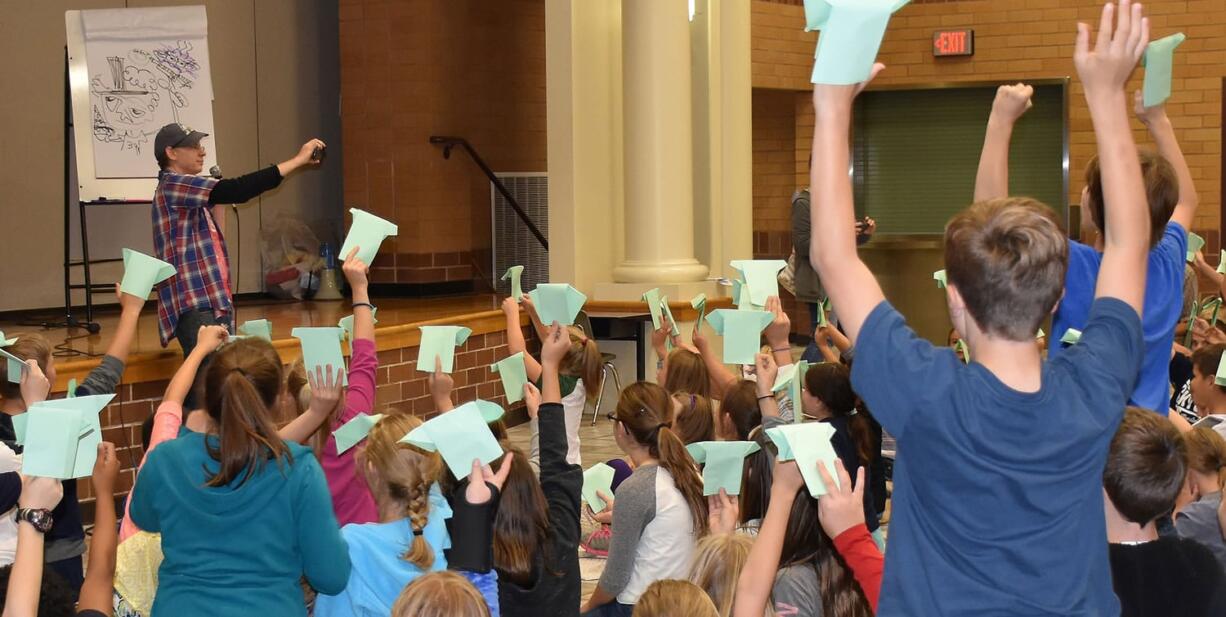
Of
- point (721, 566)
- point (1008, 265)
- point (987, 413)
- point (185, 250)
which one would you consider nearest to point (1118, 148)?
point (1008, 265)

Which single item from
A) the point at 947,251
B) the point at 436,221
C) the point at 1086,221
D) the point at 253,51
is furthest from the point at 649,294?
the point at 253,51

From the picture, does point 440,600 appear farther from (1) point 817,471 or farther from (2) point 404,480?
(1) point 817,471

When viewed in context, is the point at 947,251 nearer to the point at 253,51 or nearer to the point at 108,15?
the point at 108,15

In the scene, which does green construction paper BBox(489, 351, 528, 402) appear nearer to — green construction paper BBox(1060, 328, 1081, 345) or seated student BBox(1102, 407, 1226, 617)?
green construction paper BBox(1060, 328, 1081, 345)

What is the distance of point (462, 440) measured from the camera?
2553 millimetres

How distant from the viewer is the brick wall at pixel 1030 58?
10570mm

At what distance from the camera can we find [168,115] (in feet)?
23.0

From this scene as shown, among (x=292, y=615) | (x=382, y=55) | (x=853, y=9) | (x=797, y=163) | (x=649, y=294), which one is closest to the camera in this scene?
(x=853, y=9)

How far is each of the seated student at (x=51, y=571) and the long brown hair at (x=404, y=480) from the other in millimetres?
590

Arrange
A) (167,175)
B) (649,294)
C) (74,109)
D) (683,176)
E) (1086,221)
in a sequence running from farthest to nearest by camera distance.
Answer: (683,176)
(74,109)
(167,175)
(649,294)
(1086,221)

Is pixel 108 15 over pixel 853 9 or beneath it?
over

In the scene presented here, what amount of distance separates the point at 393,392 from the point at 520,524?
4.55 m

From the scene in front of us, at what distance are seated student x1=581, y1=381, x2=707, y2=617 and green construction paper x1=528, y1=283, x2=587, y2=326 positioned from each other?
1.38ft

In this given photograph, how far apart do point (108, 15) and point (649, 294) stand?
3.77 meters
